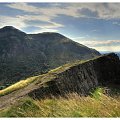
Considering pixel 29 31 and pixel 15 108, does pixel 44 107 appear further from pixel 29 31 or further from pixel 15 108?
pixel 29 31

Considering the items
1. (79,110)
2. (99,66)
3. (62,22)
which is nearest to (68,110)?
(79,110)

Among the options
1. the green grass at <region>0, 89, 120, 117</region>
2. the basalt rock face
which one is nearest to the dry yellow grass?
the green grass at <region>0, 89, 120, 117</region>

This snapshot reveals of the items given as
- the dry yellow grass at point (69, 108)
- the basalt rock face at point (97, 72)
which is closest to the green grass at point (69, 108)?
the dry yellow grass at point (69, 108)

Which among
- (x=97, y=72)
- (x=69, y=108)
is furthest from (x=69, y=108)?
(x=97, y=72)

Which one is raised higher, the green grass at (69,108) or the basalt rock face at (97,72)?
the green grass at (69,108)

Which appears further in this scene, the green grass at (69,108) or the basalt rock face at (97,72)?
the basalt rock face at (97,72)

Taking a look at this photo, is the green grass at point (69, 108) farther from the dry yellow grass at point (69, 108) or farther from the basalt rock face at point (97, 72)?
the basalt rock face at point (97, 72)

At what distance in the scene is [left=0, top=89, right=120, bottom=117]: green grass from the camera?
8.25m

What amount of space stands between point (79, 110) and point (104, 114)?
727 mm

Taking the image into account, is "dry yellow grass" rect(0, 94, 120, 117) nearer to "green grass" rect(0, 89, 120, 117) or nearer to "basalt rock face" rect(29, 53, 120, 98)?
"green grass" rect(0, 89, 120, 117)

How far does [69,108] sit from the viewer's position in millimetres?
8656

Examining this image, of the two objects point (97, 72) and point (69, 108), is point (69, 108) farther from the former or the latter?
point (97, 72)

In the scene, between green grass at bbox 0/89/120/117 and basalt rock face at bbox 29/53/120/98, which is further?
basalt rock face at bbox 29/53/120/98

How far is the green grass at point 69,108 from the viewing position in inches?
325
